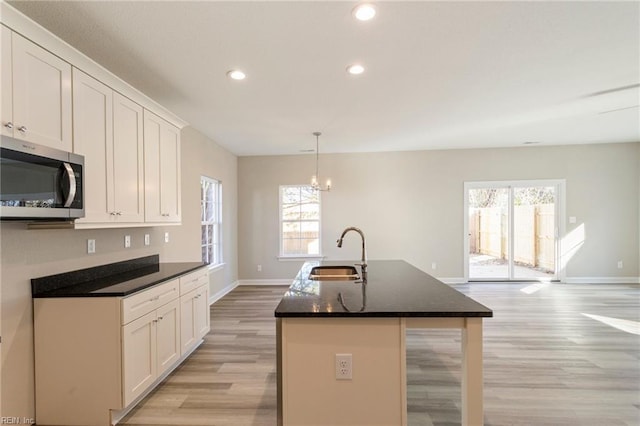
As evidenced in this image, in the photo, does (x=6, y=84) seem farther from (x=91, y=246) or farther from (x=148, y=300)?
(x=148, y=300)

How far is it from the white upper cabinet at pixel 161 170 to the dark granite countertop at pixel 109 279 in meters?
0.50

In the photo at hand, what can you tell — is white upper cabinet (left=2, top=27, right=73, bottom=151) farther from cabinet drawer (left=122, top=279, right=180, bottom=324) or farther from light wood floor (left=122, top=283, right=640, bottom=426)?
light wood floor (left=122, top=283, right=640, bottom=426)

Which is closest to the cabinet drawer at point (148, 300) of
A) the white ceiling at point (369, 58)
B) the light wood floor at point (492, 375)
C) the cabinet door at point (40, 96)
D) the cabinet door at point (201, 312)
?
the cabinet door at point (201, 312)

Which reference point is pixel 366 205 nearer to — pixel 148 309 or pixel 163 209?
pixel 163 209

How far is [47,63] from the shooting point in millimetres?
1743

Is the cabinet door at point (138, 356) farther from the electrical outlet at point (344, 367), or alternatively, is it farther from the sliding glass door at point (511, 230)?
the sliding glass door at point (511, 230)

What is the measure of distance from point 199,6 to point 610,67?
134 inches

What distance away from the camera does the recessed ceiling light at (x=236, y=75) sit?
248 cm

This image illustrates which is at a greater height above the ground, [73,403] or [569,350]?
[73,403]

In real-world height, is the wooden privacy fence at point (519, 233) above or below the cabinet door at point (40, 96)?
below

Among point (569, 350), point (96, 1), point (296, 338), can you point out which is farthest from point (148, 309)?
point (569, 350)

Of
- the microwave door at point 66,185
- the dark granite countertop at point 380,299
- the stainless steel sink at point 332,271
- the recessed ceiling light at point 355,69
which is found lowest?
the stainless steel sink at point 332,271

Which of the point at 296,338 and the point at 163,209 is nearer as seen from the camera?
the point at 296,338

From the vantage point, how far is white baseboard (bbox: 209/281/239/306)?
4.64 m
